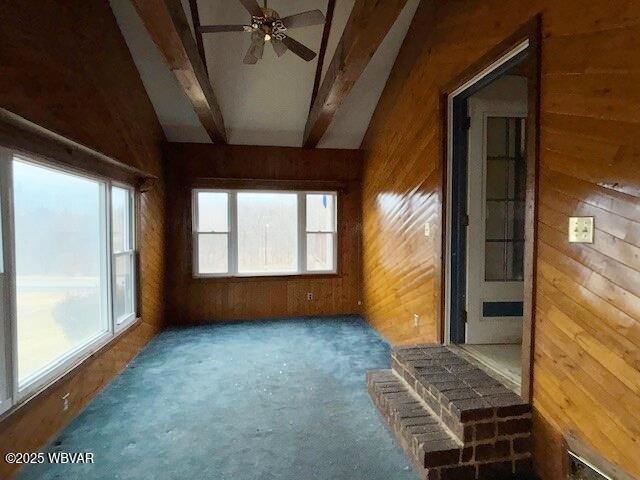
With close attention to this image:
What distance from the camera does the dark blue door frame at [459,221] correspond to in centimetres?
301

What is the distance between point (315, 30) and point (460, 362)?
11.3ft

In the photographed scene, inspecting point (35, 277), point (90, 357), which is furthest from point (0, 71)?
point (90, 357)

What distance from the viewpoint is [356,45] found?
266cm

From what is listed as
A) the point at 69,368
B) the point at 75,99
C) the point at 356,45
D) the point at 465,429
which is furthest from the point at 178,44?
the point at 465,429

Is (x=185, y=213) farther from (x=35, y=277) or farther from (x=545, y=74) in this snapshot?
(x=545, y=74)

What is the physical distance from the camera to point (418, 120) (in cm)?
354

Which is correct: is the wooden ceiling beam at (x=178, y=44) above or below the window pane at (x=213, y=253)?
above

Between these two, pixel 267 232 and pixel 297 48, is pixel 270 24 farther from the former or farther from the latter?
pixel 267 232

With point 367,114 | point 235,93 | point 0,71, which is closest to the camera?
point 0,71

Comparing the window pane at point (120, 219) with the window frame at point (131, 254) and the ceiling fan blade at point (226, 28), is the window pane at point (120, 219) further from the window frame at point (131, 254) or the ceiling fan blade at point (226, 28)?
the ceiling fan blade at point (226, 28)

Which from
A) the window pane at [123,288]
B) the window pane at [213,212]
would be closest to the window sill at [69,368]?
the window pane at [123,288]

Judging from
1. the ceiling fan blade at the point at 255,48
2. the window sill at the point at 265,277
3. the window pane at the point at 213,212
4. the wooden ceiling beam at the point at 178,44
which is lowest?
the window sill at the point at 265,277

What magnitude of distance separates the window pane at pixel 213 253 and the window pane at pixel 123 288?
1356 mm

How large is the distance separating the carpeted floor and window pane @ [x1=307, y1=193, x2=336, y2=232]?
2072 millimetres
